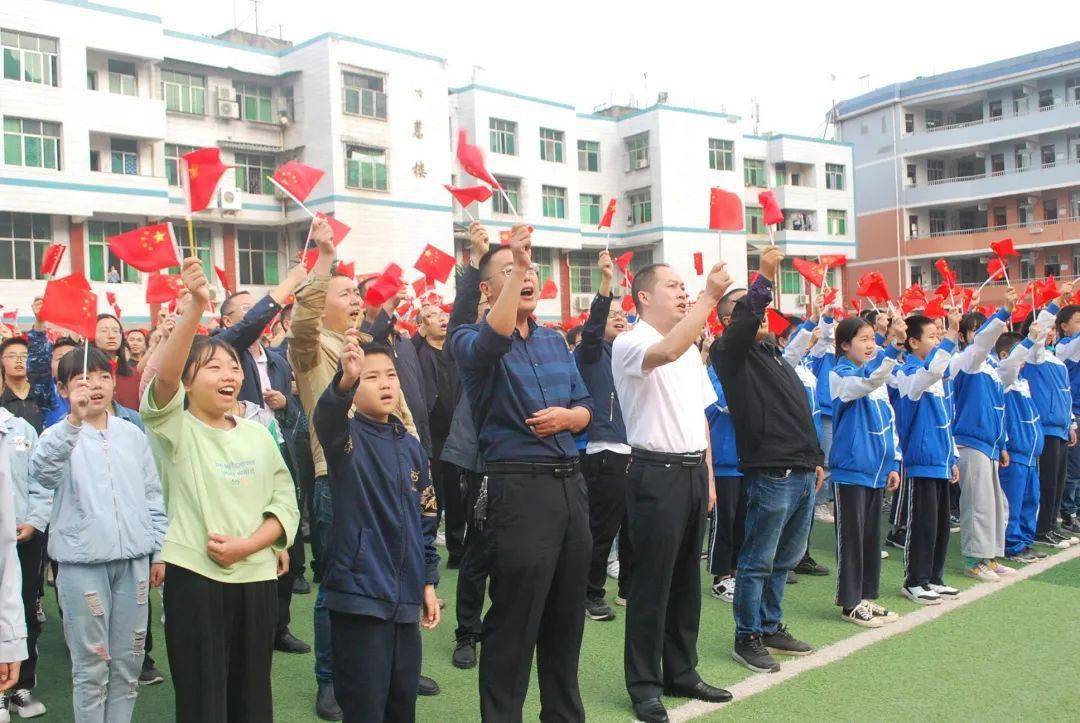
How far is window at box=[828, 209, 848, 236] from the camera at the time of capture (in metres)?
42.4

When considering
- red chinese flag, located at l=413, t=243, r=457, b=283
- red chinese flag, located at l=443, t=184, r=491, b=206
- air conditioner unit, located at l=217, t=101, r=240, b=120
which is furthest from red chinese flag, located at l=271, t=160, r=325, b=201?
air conditioner unit, located at l=217, t=101, r=240, b=120

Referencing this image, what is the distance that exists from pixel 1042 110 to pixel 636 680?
1677 inches

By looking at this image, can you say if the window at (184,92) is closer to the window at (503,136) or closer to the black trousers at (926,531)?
the window at (503,136)

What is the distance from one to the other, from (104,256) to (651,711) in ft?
78.6

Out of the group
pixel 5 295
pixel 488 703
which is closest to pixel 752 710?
pixel 488 703

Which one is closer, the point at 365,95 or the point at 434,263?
the point at 434,263

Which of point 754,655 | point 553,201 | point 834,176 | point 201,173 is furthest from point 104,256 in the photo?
point 834,176

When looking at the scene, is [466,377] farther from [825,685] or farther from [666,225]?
[666,225]

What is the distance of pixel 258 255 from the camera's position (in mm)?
28359

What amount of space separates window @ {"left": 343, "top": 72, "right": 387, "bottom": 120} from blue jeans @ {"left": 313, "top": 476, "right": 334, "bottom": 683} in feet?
83.7

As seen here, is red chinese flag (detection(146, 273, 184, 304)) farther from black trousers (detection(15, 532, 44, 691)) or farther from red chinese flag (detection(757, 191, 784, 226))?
red chinese flag (detection(757, 191, 784, 226))

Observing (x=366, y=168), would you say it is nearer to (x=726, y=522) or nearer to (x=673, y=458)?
(x=726, y=522)

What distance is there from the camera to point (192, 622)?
3182mm

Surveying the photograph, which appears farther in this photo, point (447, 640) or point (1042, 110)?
point (1042, 110)
